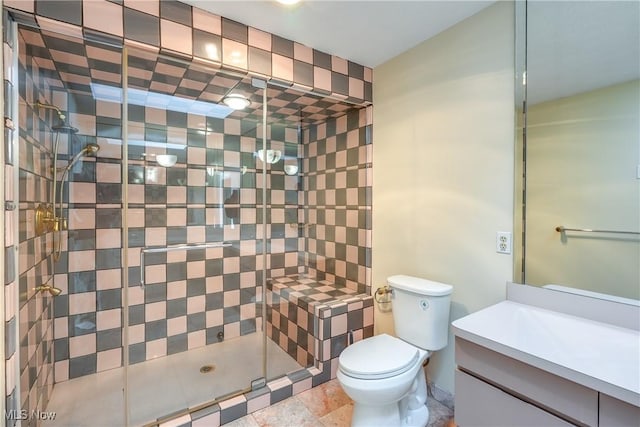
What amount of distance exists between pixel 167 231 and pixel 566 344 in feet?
8.33

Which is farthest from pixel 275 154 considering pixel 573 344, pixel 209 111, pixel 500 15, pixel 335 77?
pixel 573 344

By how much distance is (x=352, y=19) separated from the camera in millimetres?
1697

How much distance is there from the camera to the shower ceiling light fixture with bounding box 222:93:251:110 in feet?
7.21

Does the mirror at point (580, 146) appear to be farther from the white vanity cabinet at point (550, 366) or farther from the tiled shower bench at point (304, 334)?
the tiled shower bench at point (304, 334)

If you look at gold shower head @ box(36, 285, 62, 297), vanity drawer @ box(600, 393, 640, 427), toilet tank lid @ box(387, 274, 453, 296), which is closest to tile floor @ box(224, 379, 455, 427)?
toilet tank lid @ box(387, 274, 453, 296)

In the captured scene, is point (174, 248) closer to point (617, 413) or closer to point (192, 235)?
point (192, 235)

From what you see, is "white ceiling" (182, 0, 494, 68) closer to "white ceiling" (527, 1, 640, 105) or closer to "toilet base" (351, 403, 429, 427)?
"white ceiling" (527, 1, 640, 105)

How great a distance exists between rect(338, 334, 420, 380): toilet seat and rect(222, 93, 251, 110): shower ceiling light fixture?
185 cm

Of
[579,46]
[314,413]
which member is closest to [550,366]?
[314,413]

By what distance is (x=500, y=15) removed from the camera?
5.06 feet

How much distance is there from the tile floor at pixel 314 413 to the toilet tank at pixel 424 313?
1.33ft

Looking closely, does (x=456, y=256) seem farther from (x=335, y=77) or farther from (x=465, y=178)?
(x=335, y=77)

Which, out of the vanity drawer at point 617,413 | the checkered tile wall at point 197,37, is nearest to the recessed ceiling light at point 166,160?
the checkered tile wall at point 197,37

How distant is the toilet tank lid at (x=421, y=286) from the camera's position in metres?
1.63
